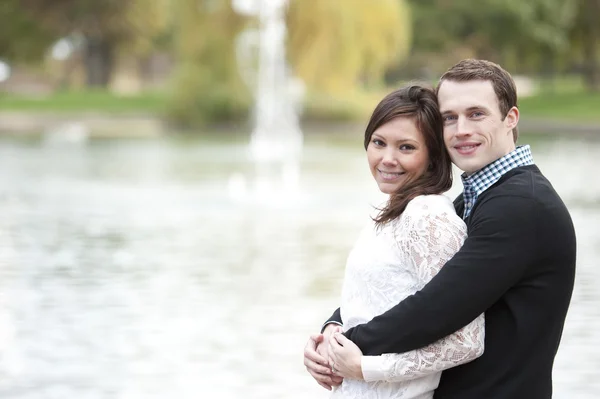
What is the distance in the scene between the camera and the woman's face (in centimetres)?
261

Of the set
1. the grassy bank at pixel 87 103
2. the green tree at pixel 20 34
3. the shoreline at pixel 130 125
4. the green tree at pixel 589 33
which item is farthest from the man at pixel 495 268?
the green tree at pixel 20 34

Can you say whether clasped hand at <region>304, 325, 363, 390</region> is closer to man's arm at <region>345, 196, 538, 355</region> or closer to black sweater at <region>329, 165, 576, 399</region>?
black sweater at <region>329, 165, 576, 399</region>

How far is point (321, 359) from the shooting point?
2.72 meters

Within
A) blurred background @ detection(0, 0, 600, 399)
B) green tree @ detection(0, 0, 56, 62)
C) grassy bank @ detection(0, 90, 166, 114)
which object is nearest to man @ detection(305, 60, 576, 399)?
blurred background @ detection(0, 0, 600, 399)

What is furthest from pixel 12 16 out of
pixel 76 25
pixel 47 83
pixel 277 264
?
pixel 277 264

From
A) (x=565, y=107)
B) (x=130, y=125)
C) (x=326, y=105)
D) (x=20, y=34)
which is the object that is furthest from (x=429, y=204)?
(x=20, y=34)

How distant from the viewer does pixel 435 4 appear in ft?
162

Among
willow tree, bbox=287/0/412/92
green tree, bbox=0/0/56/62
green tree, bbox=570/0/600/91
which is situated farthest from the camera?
green tree, bbox=0/0/56/62

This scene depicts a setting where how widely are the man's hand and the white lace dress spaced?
0.07 m

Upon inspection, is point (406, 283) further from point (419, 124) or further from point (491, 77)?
point (491, 77)

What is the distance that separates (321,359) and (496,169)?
0.63 m

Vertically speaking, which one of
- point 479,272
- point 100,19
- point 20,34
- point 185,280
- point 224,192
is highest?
point 20,34

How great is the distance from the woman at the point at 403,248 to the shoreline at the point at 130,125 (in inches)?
1059

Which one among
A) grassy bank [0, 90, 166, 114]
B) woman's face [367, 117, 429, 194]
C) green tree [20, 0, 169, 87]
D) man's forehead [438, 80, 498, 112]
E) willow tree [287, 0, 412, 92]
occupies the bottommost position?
woman's face [367, 117, 429, 194]
